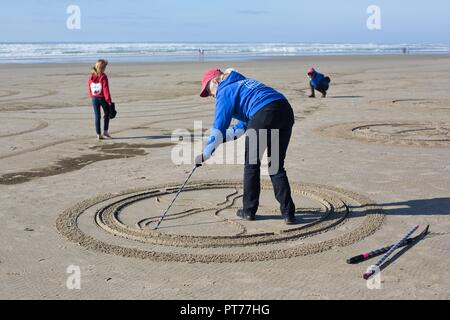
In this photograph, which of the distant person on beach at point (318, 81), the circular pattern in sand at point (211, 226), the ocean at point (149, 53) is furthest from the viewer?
the ocean at point (149, 53)

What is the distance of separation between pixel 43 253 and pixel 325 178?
4.08 metres

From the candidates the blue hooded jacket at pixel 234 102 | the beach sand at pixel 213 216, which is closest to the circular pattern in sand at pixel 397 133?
the beach sand at pixel 213 216

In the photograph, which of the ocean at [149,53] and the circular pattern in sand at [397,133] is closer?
the circular pattern in sand at [397,133]

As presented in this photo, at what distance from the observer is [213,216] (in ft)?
20.6

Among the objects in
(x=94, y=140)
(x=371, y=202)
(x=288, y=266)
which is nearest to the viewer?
Answer: (x=288, y=266)

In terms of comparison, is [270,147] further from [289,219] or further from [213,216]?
[213,216]

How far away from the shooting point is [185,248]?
5.39 meters

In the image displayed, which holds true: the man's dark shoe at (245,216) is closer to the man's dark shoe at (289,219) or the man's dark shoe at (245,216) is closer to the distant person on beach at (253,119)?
the distant person on beach at (253,119)

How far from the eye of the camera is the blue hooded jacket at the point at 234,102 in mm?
5613

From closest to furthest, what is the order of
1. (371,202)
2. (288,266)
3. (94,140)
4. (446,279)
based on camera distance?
(446,279)
(288,266)
(371,202)
(94,140)

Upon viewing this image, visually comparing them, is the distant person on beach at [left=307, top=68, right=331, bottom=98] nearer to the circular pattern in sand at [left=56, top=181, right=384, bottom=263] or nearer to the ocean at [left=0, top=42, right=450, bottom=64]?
the circular pattern in sand at [left=56, top=181, right=384, bottom=263]
